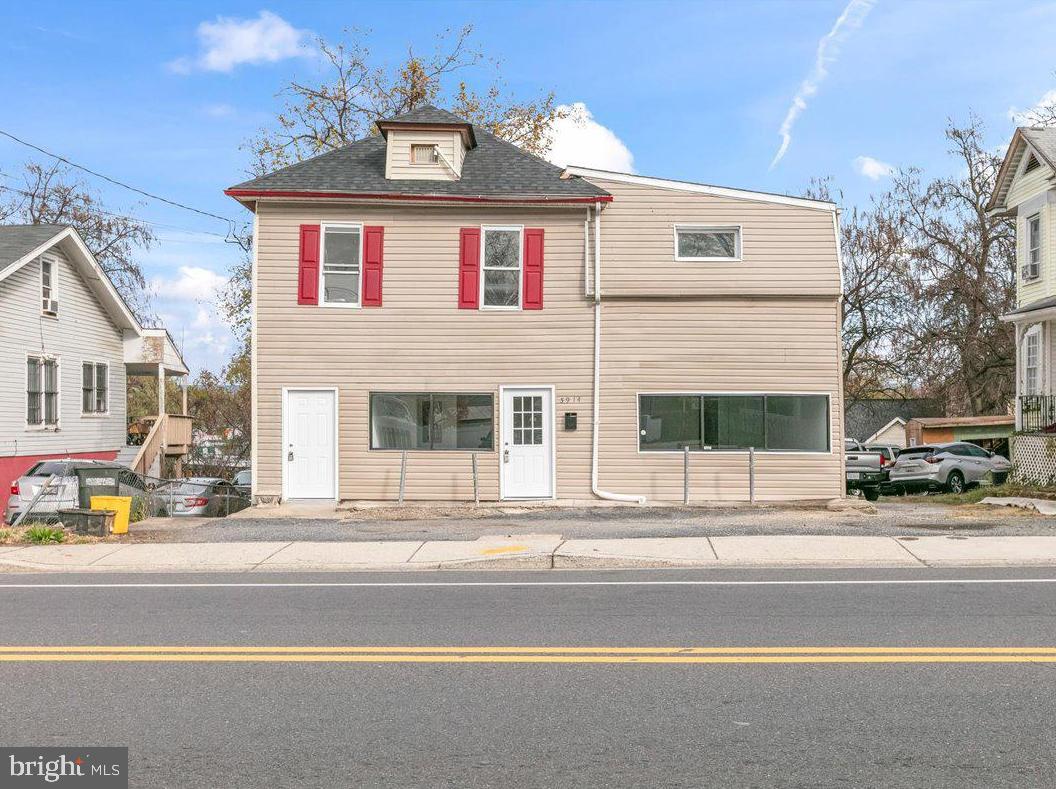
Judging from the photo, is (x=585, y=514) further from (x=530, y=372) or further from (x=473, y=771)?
(x=473, y=771)

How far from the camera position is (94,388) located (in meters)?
30.1

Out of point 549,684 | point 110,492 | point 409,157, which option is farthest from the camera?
point 409,157

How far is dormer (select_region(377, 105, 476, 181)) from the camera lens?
66.4ft

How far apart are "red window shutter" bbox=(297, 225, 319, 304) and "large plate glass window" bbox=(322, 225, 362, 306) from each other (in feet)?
0.55

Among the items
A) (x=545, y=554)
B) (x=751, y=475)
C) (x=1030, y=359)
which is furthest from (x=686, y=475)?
(x=1030, y=359)

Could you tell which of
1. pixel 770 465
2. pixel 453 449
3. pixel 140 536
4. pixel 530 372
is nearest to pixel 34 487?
pixel 140 536

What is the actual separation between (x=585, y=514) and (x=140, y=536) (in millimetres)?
7329

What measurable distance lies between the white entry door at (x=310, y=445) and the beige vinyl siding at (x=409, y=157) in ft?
15.4

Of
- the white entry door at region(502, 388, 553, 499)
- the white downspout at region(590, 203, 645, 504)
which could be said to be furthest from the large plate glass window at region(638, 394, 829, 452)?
the white entry door at region(502, 388, 553, 499)

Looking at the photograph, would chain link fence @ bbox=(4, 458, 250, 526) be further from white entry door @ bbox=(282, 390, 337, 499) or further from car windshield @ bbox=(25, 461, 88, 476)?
white entry door @ bbox=(282, 390, 337, 499)

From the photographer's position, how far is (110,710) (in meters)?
5.92

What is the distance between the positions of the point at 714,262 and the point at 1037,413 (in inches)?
413

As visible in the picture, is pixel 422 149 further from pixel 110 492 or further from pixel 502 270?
pixel 110 492

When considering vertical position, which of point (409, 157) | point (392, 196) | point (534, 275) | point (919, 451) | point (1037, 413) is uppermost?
point (409, 157)
